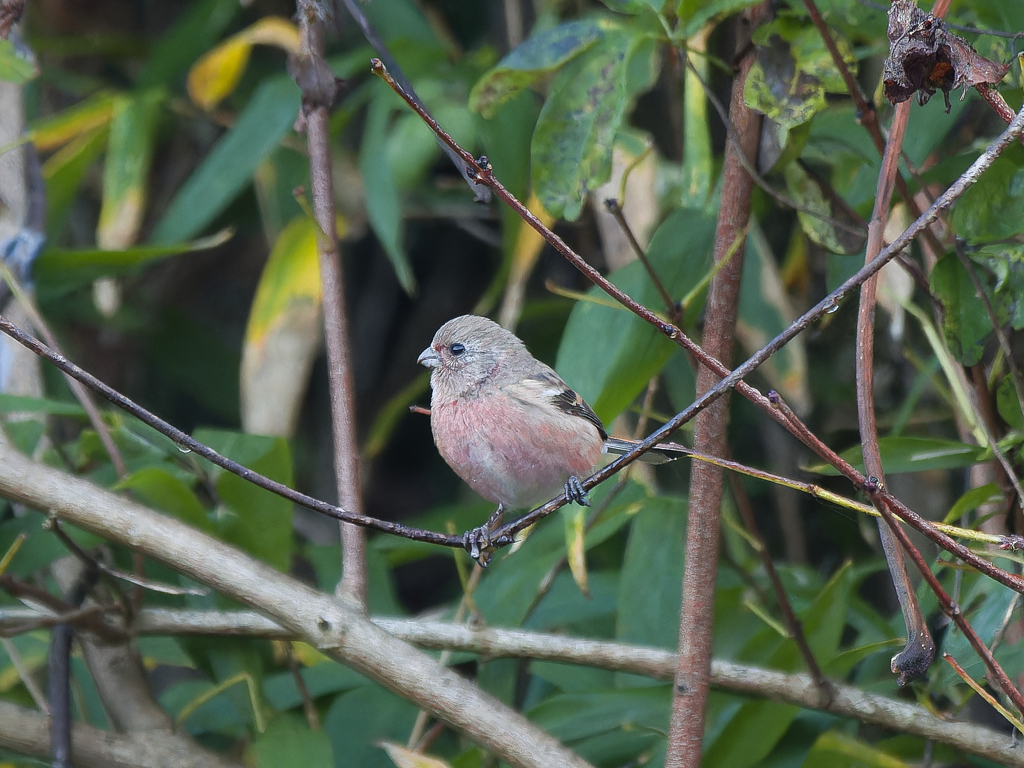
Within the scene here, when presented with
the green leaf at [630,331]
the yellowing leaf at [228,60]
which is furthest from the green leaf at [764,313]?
→ the yellowing leaf at [228,60]

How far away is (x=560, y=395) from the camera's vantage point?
2.41 m

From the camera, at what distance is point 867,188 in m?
2.48

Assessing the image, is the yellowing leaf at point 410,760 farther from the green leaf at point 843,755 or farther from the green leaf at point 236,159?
the green leaf at point 236,159

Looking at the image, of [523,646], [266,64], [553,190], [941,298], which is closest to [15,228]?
[266,64]

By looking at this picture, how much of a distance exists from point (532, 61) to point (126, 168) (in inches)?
78.0

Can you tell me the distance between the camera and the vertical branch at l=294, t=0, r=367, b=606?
1.90 m

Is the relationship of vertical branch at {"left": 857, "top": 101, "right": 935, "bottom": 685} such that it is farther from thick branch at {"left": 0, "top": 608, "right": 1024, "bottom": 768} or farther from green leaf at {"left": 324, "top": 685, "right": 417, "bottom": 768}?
green leaf at {"left": 324, "top": 685, "right": 417, "bottom": 768}

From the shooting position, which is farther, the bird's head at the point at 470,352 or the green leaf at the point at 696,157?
the bird's head at the point at 470,352

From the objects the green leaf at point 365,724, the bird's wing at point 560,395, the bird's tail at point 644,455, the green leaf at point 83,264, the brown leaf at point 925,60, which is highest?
the brown leaf at point 925,60

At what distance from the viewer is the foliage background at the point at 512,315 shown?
2172mm

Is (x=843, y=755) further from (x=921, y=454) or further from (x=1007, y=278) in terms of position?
(x=1007, y=278)

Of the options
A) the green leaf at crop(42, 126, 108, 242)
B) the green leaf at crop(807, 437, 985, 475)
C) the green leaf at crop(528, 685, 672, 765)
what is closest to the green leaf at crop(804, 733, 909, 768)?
the green leaf at crop(528, 685, 672, 765)

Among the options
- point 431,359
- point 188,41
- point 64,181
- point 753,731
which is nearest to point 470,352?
point 431,359

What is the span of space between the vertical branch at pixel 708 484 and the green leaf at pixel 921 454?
0.40m
